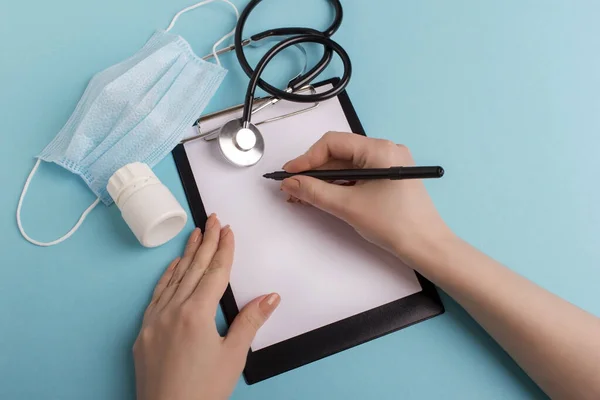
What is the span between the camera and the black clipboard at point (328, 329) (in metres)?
0.65

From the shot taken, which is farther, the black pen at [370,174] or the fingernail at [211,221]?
the fingernail at [211,221]

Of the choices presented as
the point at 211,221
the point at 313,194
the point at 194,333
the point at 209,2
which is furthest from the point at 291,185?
the point at 209,2

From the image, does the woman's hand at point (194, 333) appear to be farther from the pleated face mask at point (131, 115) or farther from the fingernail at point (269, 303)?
the pleated face mask at point (131, 115)

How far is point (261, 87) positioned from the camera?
708 millimetres

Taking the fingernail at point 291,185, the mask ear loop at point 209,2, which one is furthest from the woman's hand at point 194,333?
the mask ear loop at point 209,2

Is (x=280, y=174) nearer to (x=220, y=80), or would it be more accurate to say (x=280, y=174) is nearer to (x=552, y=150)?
(x=220, y=80)

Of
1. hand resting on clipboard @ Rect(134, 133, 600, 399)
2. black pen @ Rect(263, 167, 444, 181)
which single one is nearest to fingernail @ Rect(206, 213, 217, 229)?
hand resting on clipboard @ Rect(134, 133, 600, 399)

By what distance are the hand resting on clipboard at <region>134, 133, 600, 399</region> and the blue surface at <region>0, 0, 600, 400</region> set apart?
0.06 meters

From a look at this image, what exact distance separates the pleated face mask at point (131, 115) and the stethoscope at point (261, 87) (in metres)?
0.05

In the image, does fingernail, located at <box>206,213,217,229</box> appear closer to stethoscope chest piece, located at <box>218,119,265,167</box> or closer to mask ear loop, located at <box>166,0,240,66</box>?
stethoscope chest piece, located at <box>218,119,265,167</box>

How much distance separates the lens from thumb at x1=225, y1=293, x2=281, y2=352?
2.03ft

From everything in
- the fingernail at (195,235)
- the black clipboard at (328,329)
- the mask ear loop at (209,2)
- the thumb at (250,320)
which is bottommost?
the black clipboard at (328,329)

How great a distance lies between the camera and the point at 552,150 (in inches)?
31.7

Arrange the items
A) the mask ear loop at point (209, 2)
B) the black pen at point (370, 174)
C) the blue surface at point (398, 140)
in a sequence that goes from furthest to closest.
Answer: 1. the mask ear loop at point (209, 2)
2. the blue surface at point (398, 140)
3. the black pen at point (370, 174)
